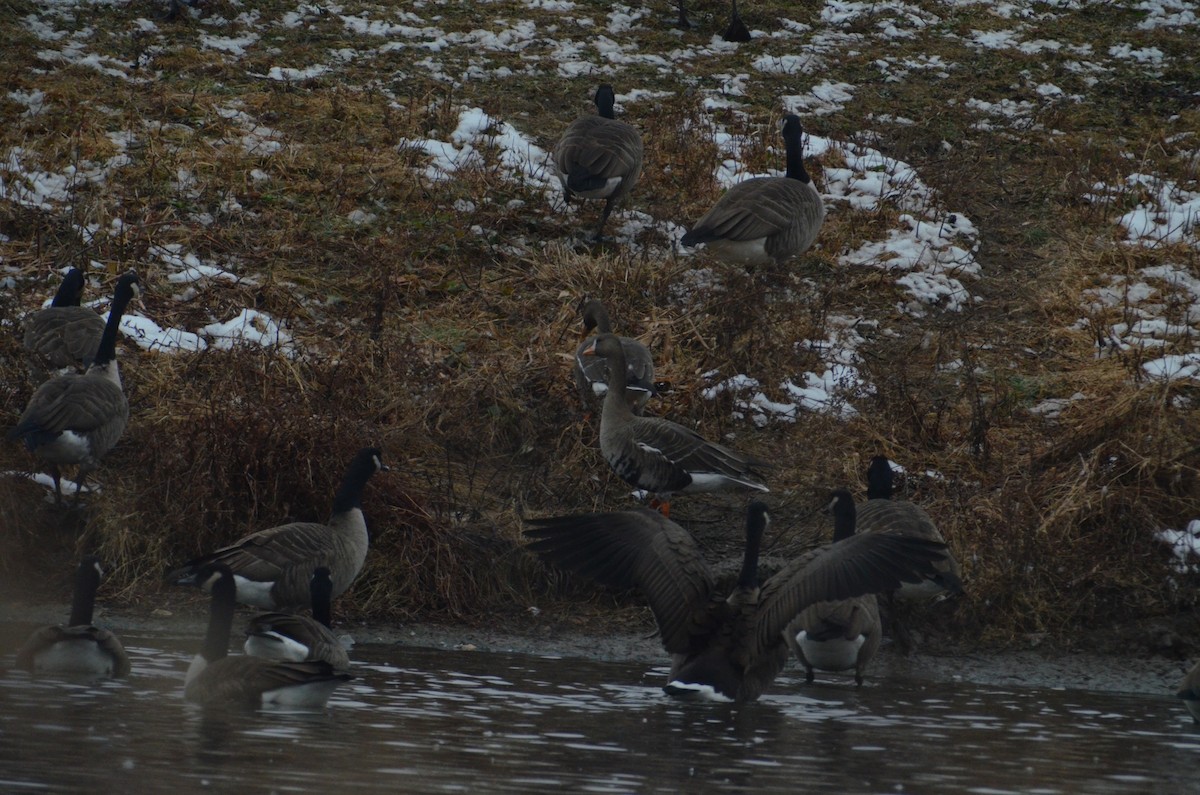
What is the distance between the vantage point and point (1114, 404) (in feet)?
34.1

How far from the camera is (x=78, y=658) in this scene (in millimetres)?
7379

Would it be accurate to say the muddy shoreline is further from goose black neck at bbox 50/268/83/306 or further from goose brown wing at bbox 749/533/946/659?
goose black neck at bbox 50/268/83/306

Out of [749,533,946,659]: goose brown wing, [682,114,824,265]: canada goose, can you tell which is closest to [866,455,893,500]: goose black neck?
[749,533,946,659]: goose brown wing

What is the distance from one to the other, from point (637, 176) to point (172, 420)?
5479 mm

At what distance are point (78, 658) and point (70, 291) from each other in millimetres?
4907

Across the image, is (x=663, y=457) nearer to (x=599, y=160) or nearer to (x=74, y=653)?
(x=74, y=653)

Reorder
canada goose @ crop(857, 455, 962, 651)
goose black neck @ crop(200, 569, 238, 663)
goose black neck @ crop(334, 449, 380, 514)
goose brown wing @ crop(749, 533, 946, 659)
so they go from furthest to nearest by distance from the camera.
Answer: goose black neck @ crop(334, 449, 380, 514)
canada goose @ crop(857, 455, 962, 651)
goose brown wing @ crop(749, 533, 946, 659)
goose black neck @ crop(200, 569, 238, 663)

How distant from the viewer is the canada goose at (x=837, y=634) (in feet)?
26.9

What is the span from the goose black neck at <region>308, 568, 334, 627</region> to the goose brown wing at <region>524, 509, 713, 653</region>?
1.20 m

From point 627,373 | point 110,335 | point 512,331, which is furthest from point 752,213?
point 110,335

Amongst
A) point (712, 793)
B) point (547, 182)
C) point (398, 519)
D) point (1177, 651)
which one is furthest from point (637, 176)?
point (712, 793)

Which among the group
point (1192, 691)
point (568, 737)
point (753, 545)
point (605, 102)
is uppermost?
point (605, 102)

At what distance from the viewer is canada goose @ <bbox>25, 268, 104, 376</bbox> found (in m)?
10.9

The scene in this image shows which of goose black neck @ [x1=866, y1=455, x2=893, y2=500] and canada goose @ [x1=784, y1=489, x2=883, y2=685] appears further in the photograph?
goose black neck @ [x1=866, y1=455, x2=893, y2=500]
